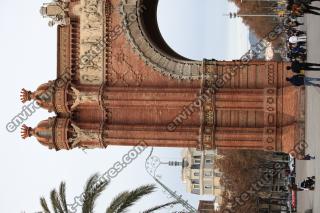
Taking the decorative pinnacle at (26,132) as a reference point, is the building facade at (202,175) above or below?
below

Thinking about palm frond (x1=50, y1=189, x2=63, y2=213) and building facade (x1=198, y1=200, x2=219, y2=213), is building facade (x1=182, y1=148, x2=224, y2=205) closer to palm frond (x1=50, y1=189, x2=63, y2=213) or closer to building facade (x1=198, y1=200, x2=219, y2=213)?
building facade (x1=198, y1=200, x2=219, y2=213)

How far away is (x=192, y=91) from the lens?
15.0m

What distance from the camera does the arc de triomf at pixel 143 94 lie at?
14.7 meters

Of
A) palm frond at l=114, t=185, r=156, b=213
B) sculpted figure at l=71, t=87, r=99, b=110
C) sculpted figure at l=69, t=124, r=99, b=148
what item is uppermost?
sculpted figure at l=71, t=87, r=99, b=110

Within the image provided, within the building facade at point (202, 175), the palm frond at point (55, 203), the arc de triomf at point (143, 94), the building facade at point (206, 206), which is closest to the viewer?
the palm frond at point (55, 203)

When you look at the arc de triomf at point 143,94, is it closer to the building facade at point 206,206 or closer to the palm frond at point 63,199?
the palm frond at point 63,199

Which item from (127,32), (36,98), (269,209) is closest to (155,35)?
(127,32)

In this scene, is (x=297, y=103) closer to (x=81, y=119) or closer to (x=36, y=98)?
(x=81, y=119)

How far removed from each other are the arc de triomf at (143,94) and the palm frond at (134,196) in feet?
6.13

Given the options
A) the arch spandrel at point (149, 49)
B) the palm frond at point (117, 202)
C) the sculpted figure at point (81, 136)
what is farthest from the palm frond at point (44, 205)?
the arch spandrel at point (149, 49)

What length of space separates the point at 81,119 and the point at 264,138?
531 centimetres

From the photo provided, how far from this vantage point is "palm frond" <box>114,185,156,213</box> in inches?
540

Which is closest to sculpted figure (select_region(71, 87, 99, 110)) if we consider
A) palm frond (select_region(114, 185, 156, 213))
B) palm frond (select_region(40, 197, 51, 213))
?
palm frond (select_region(40, 197, 51, 213))

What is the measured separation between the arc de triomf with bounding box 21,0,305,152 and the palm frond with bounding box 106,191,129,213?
200 centimetres
